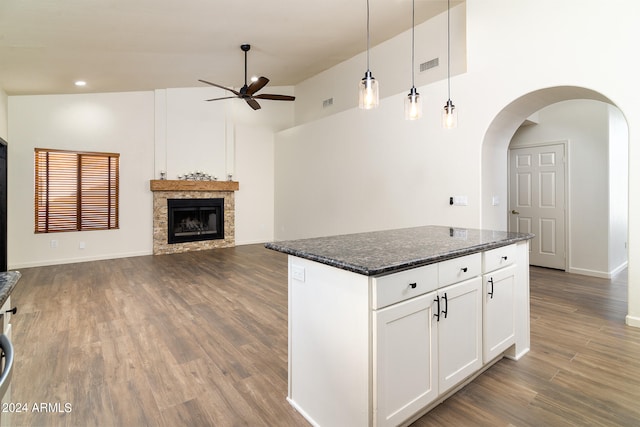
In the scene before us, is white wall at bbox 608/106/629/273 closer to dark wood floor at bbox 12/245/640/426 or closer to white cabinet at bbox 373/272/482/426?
dark wood floor at bbox 12/245/640/426

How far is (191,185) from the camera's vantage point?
23.5ft

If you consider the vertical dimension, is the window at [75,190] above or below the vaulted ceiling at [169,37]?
below

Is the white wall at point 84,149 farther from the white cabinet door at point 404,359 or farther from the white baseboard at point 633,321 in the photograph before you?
the white baseboard at point 633,321

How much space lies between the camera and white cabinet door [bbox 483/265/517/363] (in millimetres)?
2160

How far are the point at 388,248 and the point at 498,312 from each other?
100 cm

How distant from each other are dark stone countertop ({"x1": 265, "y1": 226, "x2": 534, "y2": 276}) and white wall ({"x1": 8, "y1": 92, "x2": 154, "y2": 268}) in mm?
5813

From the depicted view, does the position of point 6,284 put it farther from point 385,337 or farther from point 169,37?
point 169,37

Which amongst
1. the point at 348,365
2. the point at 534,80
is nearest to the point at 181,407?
the point at 348,365

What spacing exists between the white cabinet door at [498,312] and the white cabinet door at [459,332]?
3.3 inches

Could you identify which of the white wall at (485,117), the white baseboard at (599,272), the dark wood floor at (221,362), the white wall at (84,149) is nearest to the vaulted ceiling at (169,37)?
the white wall at (84,149)

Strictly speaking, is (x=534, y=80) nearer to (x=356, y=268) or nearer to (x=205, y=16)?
(x=356, y=268)

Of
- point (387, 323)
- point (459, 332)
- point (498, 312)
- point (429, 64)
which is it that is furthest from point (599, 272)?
point (387, 323)

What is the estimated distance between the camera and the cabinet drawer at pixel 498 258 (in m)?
2.16

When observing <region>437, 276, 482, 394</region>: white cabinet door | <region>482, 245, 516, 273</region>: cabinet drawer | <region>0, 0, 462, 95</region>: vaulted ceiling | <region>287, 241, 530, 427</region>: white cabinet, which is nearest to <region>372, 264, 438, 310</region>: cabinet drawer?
<region>287, 241, 530, 427</region>: white cabinet
